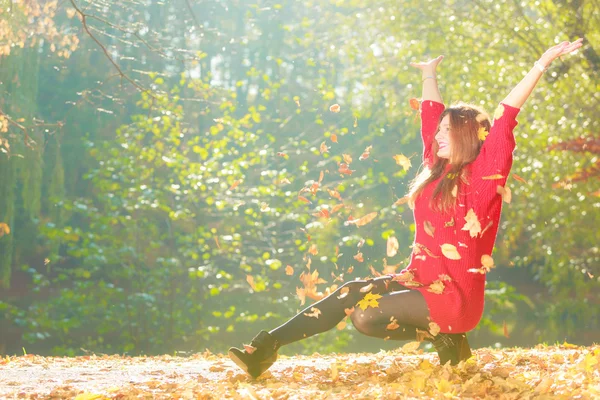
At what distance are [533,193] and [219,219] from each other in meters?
4.84

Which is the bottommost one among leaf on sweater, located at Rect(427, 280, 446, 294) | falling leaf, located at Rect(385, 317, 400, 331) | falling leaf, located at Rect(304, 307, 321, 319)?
falling leaf, located at Rect(385, 317, 400, 331)

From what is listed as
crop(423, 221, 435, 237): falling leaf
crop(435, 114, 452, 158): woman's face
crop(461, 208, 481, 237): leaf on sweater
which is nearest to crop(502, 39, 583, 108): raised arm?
crop(435, 114, 452, 158): woman's face

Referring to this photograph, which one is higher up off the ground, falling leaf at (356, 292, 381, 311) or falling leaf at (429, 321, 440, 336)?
falling leaf at (356, 292, 381, 311)

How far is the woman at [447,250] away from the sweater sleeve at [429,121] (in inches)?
2.1

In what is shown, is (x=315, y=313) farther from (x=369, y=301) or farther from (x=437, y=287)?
(x=437, y=287)

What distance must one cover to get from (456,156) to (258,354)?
140 centimetres

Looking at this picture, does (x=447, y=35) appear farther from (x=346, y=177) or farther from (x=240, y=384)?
(x=240, y=384)

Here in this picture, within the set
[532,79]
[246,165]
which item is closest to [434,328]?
[532,79]

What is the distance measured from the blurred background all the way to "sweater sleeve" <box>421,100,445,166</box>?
16.3ft

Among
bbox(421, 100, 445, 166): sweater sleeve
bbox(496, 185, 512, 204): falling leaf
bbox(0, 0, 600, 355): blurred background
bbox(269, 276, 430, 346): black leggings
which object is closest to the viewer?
bbox(496, 185, 512, 204): falling leaf

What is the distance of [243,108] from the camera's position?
41.9 feet

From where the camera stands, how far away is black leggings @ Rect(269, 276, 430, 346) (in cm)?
352

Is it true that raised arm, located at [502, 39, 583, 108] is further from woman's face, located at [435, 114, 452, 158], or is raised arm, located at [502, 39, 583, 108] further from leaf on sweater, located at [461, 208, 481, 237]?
leaf on sweater, located at [461, 208, 481, 237]

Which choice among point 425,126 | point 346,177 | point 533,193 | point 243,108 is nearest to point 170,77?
point 243,108
